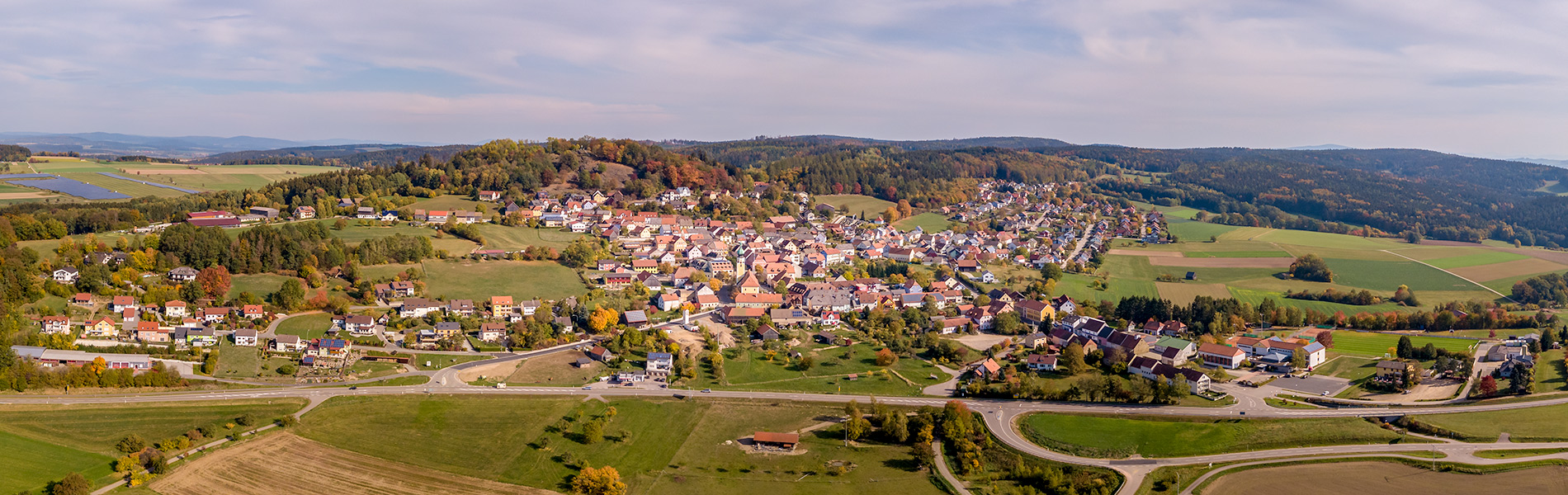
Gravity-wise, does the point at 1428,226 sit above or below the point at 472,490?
above

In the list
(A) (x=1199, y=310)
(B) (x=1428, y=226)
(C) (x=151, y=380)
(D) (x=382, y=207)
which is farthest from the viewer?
(B) (x=1428, y=226)

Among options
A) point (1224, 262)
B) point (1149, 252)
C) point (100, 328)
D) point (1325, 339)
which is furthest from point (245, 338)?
point (1224, 262)

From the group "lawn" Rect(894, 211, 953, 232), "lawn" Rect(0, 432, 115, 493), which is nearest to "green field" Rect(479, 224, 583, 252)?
"lawn" Rect(0, 432, 115, 493)

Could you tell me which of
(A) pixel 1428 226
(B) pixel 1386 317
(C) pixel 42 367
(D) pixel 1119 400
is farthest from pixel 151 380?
(A) pixel 1428 226

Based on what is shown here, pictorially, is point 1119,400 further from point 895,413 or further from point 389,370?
point 389,370

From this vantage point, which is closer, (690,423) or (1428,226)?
(690,423)

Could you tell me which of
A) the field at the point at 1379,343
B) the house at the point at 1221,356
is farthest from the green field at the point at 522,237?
the field at the point at 1379,343

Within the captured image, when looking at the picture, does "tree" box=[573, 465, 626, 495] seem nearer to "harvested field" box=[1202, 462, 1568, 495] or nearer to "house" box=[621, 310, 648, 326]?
"harvested field" box=[1202, 462, 1568, 495]
